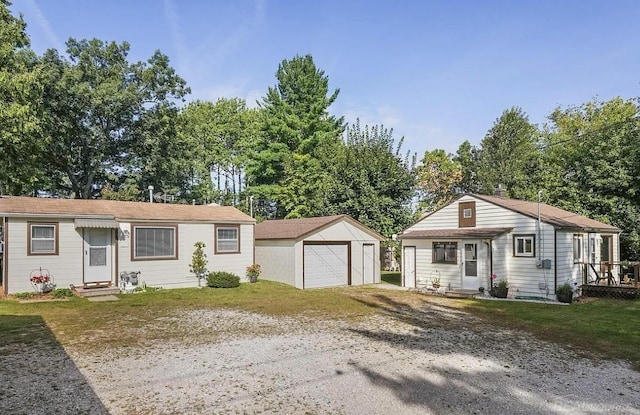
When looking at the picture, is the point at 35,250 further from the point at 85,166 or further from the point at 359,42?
the point at 85,166

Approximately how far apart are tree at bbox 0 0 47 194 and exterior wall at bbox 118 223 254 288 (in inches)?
234

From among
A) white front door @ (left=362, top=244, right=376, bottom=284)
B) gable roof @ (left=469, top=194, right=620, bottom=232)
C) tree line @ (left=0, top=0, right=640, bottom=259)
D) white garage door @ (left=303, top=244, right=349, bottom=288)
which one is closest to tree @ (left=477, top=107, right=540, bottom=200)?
tree line @ (left=0, top=0, right=640, bottom=259)

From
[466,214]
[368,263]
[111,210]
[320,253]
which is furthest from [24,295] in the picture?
[466,214]

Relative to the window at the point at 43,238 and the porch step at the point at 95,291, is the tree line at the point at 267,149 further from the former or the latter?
the porch step at the point at 95,291

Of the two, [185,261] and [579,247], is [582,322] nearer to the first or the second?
[579,247]

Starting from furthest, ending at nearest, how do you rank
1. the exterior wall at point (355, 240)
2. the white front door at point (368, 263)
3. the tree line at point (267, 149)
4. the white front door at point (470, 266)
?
the tree line at point (267, 149) → the white front door at point (368, 263) → the exterior wall at point (355, 240) → the white front door at point (470, 266)

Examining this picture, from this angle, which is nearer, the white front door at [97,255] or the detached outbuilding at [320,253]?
the white front door at [97,255]

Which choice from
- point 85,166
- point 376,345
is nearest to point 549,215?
point 376,345

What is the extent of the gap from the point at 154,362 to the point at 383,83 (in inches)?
637

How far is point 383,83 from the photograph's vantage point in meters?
19.4

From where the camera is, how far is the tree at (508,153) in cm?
3000

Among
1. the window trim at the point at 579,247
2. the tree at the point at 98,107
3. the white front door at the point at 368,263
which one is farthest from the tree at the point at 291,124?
the window trim at the point at 579,247

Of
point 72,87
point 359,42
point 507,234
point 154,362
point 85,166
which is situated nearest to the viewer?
point 154,362

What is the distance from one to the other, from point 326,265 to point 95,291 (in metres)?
9.31
